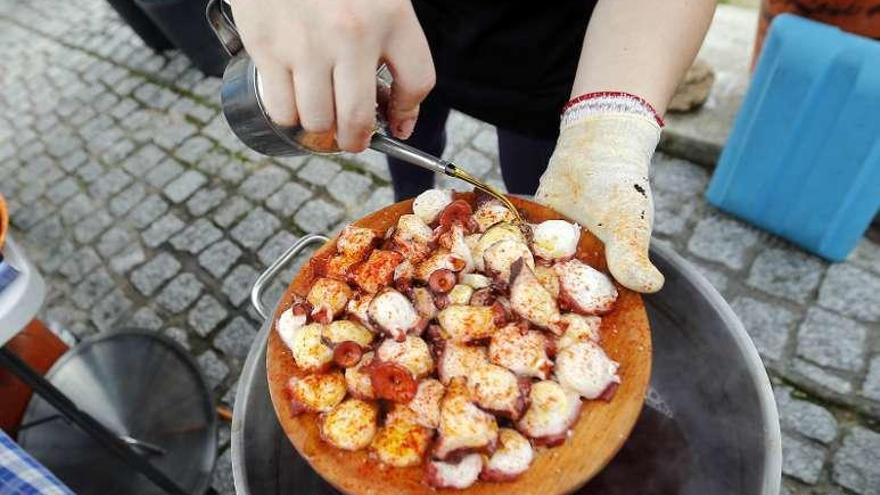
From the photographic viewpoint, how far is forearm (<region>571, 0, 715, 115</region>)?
4.87ft

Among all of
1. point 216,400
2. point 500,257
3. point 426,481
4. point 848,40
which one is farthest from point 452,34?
point 216,400

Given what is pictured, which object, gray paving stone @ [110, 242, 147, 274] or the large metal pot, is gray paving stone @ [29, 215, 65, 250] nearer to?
gray paving stone @ [110, 242, 147, 274]

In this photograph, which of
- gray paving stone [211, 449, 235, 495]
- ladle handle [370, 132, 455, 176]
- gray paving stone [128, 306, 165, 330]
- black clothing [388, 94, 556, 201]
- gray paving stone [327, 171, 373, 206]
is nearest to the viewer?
ladle handle [370, 132, 455, 176]

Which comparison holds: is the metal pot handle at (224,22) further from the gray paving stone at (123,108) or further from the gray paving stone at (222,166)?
the gray paving stone at (123,108)

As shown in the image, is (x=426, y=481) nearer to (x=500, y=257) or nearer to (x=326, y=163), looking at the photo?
(x=500, y=257)

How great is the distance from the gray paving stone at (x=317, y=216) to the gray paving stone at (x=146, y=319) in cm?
89

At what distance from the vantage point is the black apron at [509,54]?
1723 mm

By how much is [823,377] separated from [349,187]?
2.55 m

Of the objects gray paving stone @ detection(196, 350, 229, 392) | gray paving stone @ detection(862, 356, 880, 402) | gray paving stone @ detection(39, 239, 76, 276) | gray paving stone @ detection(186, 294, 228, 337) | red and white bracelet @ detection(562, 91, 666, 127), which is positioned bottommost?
gray paving stone @ detection(39, 239, 76, 276)

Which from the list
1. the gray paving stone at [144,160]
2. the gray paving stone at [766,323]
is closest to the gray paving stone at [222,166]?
the gray paving stone at [144,160]

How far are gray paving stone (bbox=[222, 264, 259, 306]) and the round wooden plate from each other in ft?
6.04

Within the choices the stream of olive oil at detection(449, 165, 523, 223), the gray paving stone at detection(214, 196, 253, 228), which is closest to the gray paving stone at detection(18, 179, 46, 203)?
the gray paving stone at detection(214, 196, 253, 228)

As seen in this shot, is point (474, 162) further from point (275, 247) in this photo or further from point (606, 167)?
point (606, 167)

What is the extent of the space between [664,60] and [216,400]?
232 centimetres
